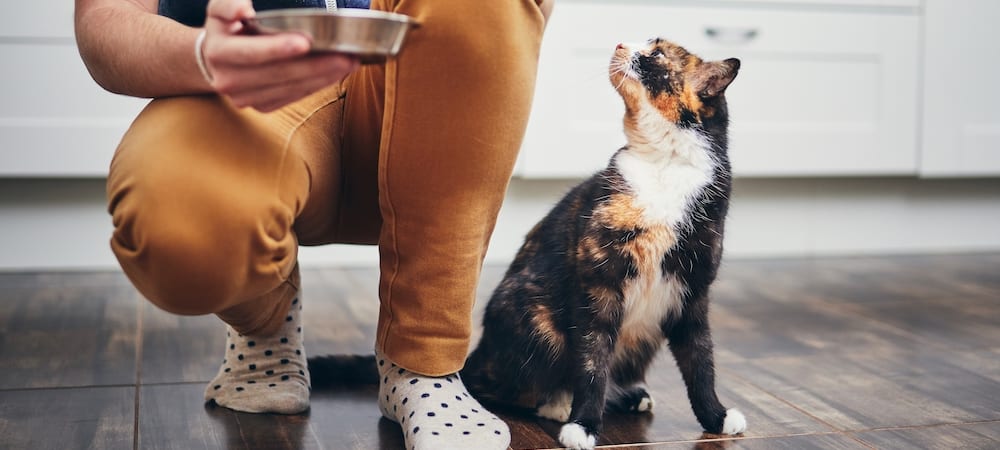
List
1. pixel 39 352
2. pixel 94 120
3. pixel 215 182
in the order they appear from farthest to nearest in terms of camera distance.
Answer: pixel 94 120, pixel 39 352, pixel 215 182

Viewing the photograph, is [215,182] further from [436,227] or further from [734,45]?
[734,45]

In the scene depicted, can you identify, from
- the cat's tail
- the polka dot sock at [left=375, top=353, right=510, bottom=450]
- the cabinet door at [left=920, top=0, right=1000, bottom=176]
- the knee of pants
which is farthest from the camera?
the cabinet door at [left=920, top=0, right=1000, bottom=176]

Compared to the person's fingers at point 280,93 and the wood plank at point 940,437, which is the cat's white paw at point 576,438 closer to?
the wood plank at point 940,437

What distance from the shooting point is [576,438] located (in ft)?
3.62

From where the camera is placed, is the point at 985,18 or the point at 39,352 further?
the point at 985,18

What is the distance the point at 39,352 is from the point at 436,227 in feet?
2.75

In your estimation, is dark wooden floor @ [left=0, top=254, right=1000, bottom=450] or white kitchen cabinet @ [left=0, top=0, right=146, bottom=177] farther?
white kitchen cabinet @ [left=0, top=0, right=146, bottom=177]

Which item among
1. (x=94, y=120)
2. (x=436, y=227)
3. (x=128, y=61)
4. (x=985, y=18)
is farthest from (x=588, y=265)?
(x=985, y=18)

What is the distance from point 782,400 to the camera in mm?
1356

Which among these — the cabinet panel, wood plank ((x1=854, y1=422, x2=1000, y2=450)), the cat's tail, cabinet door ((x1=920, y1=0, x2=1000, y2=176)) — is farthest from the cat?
cabinet door ((x1=920, y1=0, x2=1000, y2=176))

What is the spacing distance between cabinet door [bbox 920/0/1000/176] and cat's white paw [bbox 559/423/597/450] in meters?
1.87

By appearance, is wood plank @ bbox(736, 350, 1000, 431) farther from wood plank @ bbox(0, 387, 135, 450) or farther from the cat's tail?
wood plank @ bbox(0, 387, 135, 450)

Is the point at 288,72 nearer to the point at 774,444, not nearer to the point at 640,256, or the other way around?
the point at 640,256

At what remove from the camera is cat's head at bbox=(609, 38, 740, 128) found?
1.13 m
